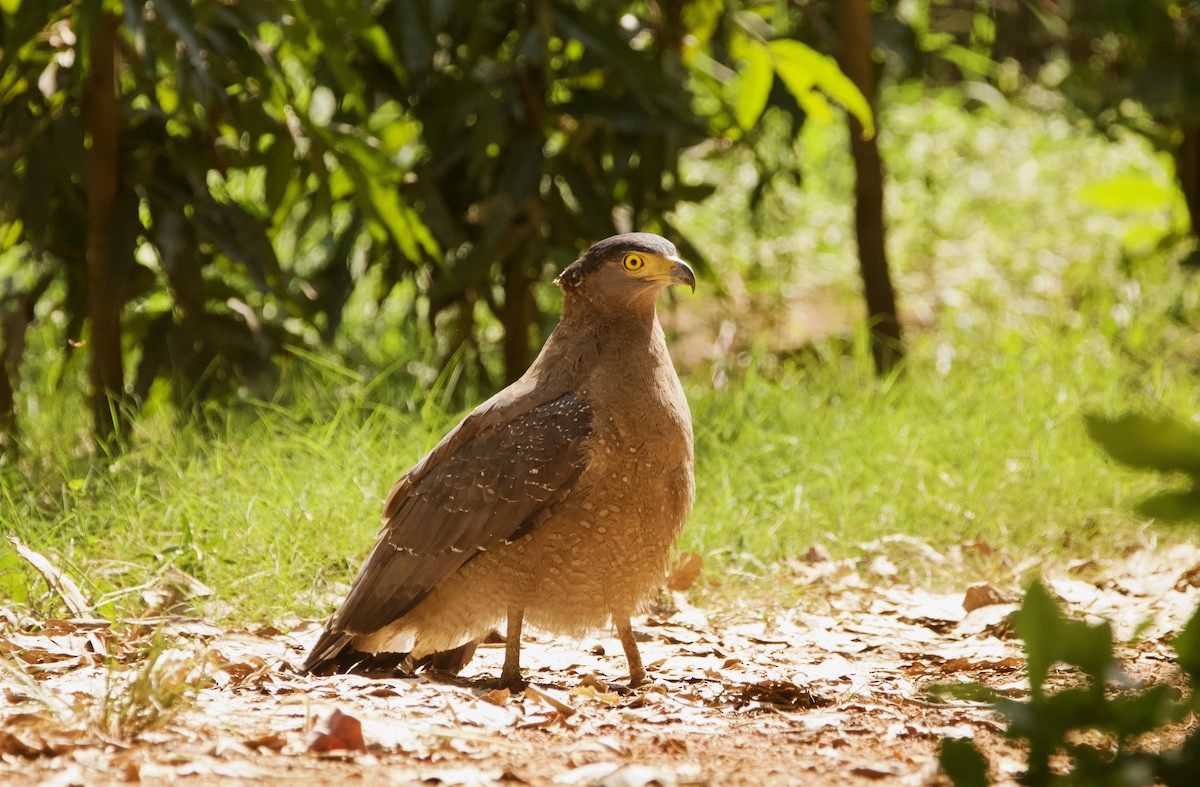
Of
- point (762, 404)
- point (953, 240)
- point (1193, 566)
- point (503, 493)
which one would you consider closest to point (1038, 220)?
point (953, 240)

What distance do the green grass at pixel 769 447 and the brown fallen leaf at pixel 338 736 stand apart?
142 cm

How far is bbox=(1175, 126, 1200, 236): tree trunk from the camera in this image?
27.6 feet

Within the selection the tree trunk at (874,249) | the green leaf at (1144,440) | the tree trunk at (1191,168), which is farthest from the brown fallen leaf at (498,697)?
the tree trunk at (1191,168)

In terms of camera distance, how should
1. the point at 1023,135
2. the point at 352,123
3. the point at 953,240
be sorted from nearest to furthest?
1. the point at 352,123
2. the point at 953,240
3. the point at 1023,135

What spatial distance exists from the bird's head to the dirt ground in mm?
1095

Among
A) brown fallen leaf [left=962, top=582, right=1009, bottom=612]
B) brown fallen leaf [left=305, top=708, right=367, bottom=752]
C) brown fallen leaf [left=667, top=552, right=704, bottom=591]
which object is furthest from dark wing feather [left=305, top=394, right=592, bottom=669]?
brown fallen leaf [left=962, top=582, right=1009, bottom=612]

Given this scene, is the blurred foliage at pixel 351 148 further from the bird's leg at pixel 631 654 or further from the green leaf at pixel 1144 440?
the green leaf at pixel 1144 440

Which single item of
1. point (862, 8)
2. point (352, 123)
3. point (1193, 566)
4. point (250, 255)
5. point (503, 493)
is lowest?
point (1193, 566)

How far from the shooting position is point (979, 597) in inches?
179

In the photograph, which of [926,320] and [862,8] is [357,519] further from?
[926,320]

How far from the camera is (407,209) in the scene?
18.7 ft

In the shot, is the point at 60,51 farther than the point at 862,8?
No

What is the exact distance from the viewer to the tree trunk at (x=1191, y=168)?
8.41m

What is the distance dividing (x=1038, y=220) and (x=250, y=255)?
7864 mm
